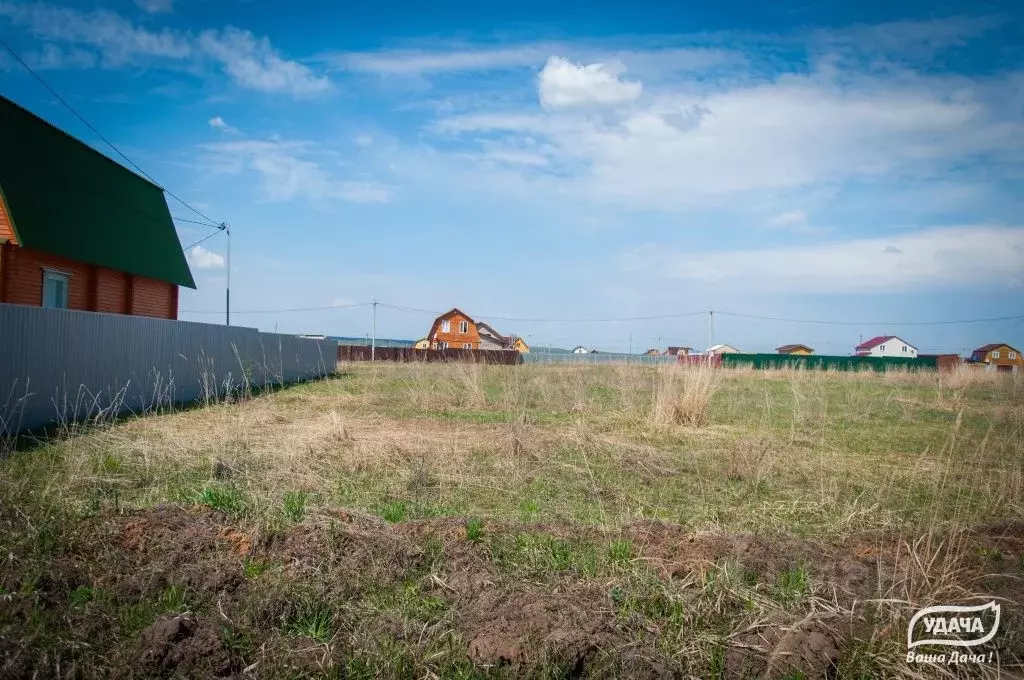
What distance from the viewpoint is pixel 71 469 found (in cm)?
574

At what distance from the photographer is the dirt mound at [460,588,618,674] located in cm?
291

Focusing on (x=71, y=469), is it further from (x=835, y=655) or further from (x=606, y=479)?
(x=835, y=655)

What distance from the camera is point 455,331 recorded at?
197 feet

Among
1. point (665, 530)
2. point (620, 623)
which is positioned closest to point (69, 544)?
point (620, 623)

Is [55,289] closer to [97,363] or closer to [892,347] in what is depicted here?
[97,363]

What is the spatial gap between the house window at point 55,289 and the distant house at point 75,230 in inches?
1.0

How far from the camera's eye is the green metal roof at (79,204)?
51.2 feet

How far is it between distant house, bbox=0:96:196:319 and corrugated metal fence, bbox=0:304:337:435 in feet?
14.9

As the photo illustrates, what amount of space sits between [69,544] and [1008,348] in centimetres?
7723

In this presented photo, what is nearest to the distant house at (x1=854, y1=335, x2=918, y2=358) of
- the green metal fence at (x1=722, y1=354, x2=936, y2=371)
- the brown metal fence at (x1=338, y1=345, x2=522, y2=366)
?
the green metal fence at (x1=722, y1=354, x2=936, y2=371)

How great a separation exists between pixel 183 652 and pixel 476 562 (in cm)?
162

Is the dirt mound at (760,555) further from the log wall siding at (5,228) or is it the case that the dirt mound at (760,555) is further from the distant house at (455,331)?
the distant house at (455,331)

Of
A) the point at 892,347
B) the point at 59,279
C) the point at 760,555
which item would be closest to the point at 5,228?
the point at 59,279

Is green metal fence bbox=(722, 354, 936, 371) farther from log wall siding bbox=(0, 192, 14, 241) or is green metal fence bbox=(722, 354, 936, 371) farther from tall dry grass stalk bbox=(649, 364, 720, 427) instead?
log wall siding bbox=(0, 192, 14, 241)
